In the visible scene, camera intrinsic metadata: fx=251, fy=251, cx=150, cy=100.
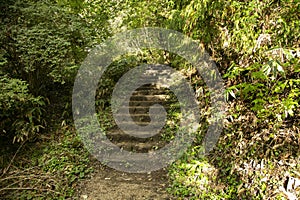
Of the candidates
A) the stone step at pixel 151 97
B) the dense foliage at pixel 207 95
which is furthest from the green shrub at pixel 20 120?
the stone step at pixel 151 97

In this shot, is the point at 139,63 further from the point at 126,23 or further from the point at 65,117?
the point at 65,117

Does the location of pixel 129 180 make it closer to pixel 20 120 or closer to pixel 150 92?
pixel 20 120

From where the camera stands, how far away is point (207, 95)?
13.5ft

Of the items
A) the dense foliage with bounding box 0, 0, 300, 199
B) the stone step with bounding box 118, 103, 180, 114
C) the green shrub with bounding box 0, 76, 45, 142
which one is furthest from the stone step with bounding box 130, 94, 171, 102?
the green shrub with bounding box 0, 76, 45, 142

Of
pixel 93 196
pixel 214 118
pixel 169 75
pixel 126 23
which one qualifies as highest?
pixel 126 23

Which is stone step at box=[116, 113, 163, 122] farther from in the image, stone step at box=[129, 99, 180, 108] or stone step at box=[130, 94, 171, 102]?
stone step at box=[130, 94, 171, 102]

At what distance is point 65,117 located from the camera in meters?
5.15

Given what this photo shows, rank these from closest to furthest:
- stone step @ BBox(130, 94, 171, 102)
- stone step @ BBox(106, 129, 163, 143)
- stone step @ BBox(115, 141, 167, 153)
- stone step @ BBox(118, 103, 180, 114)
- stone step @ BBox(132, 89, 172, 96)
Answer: stone step @ BBox(115, 141, 167, 153)
stone step @ BBox(106, 129, 163, 143)
stone step @ BBox(118, 103, 180, 114)
stone step @ BBox(130, 94, 171, 102)
stone step @ BBox(132, 89, 172, 96)

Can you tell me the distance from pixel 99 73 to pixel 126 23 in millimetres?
1523

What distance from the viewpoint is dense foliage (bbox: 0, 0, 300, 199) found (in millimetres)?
2848

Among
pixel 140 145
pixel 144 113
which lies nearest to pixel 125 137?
pixel 140 145

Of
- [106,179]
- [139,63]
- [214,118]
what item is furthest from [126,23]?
[106,179]

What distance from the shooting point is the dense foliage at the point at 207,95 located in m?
2.85

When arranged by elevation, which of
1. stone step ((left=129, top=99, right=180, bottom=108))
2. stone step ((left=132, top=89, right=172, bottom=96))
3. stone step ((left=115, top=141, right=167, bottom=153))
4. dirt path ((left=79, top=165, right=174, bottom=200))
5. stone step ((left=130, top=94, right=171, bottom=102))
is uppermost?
stone step ((left=132, top=89, right=172, bottom=96))
